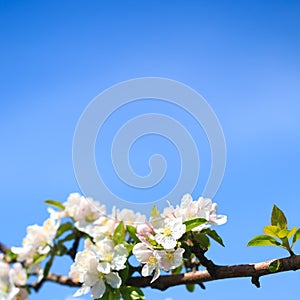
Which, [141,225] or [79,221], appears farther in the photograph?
[79,221]

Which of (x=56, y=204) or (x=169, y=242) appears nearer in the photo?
(x=169, y=242)

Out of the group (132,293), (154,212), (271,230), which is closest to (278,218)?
(271,230)

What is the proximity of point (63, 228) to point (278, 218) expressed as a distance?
0.82 metres

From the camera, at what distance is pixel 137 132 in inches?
51.4

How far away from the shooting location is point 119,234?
1.42m

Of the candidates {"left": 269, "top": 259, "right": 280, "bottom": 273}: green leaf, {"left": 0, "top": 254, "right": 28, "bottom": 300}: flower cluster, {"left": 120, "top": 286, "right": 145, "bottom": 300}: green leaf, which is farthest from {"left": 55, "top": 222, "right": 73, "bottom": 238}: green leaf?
{"left": 269, "top": 259, "right": 280, "bottom": 273}: green leaf

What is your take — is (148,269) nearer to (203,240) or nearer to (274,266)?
(203,240)

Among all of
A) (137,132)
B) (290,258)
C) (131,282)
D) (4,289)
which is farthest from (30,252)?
(290,258)

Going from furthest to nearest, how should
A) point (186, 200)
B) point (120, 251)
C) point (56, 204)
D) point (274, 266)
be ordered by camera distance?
1. point (56, 204)
2. point (120, 251)
3. point (186, 200)
4. point (274, 266)

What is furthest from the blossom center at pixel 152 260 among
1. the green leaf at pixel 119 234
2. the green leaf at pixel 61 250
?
the green leaf at pixel 61 250

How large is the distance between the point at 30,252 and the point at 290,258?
37.7 inches

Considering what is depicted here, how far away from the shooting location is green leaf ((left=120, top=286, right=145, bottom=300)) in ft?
4.25

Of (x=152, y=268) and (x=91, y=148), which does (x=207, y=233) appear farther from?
(x=91, y=148)

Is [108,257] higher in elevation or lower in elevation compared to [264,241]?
higher
